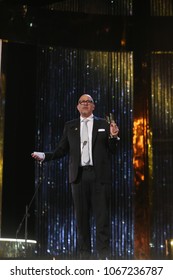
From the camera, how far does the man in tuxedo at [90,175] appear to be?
414cm

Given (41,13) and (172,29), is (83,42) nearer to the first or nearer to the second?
(41,13)

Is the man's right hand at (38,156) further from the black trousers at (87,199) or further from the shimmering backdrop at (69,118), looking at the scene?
the shimmering backdrop at (69,118)

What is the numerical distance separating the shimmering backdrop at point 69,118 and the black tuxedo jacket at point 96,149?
885 millimetres

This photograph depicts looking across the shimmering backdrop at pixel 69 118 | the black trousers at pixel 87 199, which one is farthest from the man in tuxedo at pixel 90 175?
the shimmering backdrop at pixel 69 118

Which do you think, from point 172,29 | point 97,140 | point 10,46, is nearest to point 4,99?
point 10,46

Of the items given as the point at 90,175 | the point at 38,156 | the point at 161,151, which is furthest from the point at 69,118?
the point at 90,175

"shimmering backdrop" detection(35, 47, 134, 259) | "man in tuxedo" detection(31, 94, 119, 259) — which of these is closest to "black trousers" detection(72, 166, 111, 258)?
"man in tuxedo" detection(31, 94, 119, 259)

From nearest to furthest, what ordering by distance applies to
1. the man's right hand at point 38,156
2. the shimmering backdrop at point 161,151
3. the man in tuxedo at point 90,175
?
1. the man in tuxedo at point 90,175
2. the man's right hand at point 38,156
3. the shimmering backdrop at point 161,151

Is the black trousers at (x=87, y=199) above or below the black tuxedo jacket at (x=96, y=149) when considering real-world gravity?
below

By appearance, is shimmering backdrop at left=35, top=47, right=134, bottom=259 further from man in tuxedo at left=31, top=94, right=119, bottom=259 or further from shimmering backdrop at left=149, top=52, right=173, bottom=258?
man in tuxedo at left=31, top=94, right=119, bottom=259

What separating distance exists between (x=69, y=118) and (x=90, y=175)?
1.24 meters

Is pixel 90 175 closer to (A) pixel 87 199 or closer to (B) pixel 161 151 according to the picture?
(A) pixel 87 199

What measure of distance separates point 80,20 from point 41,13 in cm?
37

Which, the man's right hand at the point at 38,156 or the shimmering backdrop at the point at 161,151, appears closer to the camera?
the man's right hand at the point at 38,156
